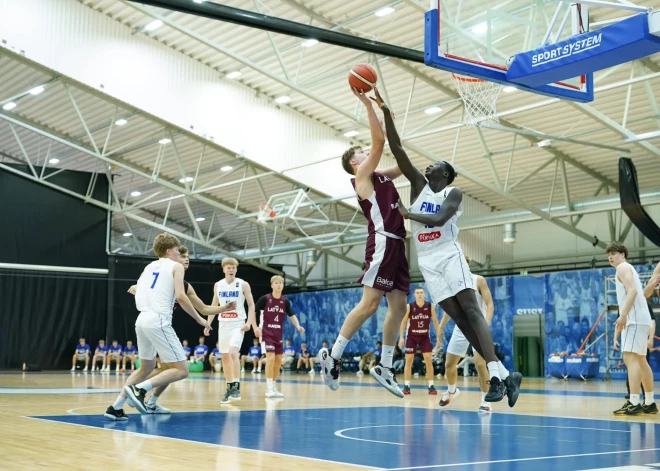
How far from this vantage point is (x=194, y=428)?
7145 mm

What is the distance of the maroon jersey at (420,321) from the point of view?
1473cm

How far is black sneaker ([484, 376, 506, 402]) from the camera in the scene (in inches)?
228

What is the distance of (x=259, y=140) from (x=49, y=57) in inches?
254

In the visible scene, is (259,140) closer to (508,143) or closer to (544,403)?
(508,143)

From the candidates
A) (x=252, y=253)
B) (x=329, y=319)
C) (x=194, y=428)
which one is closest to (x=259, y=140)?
(x=329, y=319)

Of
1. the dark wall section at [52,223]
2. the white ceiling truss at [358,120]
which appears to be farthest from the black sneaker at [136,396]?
the dark wall section at [52,223]

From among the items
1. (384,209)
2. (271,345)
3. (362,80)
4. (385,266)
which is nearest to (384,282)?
(385,266)

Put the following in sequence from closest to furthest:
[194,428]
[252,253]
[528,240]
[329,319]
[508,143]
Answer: [194,428], [508,143], [528,240], [329,319], [252,253]

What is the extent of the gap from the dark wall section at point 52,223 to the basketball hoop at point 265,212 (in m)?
7.18

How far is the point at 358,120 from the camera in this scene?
1973cm

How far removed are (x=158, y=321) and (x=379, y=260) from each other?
2.79 meters

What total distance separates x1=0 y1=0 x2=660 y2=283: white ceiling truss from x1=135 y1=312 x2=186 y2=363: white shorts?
9774 mm

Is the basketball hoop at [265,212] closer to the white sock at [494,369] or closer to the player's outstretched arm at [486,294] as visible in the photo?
the player's outstretched arm at [486,294]

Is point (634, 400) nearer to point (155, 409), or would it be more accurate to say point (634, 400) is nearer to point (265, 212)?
point (155, 409)
